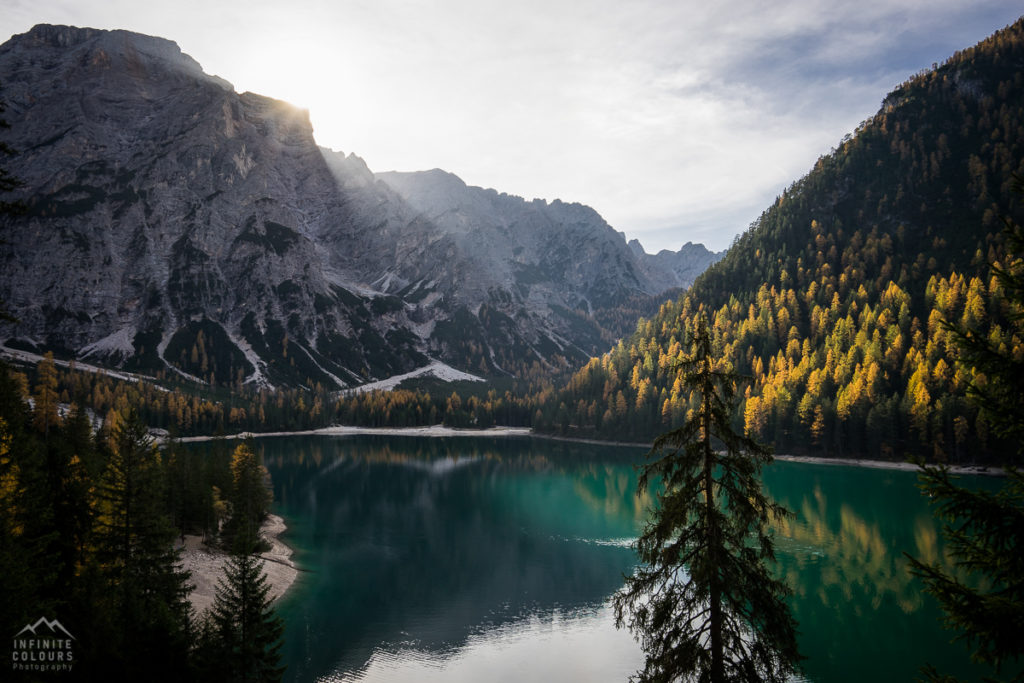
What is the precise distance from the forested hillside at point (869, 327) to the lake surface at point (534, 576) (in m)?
13.8

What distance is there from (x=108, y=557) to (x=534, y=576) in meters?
40.5

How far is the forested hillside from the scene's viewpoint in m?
117

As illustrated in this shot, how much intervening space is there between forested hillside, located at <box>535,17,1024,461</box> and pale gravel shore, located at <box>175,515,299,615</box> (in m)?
62.1

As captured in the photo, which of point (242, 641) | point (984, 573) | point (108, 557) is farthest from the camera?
point (108, 557)

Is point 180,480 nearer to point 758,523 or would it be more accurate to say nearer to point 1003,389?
point 758,523

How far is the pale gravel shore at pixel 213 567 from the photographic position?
4706 centimetres

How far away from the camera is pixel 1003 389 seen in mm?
10797

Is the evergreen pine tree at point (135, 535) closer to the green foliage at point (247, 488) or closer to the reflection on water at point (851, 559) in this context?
the green foliage at point (247, 488)

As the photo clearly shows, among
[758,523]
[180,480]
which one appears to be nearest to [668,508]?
[758,523]

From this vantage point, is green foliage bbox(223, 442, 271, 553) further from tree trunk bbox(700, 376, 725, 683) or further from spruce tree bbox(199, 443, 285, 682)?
tree trunk bbox(700, 376, 725, 683)

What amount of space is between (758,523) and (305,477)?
12577 cm

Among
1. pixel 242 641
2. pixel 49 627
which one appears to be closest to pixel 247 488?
pixel 242 641

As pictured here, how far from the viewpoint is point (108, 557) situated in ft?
116

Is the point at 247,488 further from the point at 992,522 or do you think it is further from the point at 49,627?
the point at 992,522
